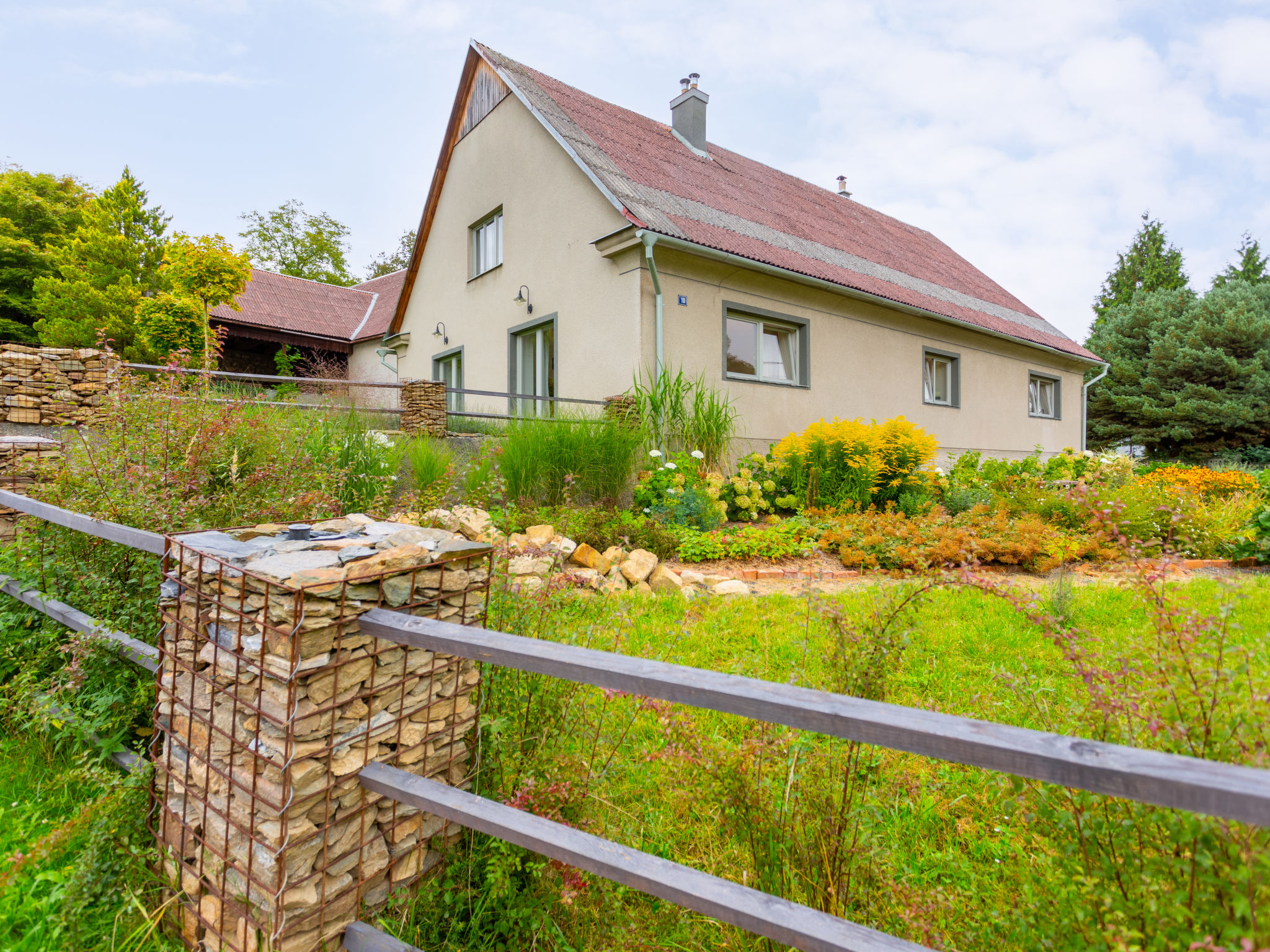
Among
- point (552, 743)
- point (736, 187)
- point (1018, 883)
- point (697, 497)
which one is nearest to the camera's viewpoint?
point (1018, 883)

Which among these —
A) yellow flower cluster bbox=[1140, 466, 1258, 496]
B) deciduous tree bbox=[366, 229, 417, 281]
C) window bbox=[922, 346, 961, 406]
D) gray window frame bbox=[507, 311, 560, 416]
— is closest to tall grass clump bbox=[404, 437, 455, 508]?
gray window frame bbox=[507, 311, 560, 416]

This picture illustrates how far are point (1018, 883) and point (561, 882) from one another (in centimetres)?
110

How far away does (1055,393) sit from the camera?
14.7m

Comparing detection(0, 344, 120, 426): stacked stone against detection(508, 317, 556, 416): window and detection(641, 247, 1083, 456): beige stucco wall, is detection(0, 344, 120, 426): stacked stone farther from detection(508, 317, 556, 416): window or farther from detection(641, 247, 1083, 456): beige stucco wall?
detection(641, 247, 1083, 456): beige stucco wall

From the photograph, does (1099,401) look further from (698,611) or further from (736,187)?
(698,611)

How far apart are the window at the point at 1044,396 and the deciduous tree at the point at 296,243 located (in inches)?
1166

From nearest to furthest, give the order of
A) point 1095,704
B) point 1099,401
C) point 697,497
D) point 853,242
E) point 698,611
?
point 1095,704, point 698,611, point 697,497, point 853,242, point 1099,401

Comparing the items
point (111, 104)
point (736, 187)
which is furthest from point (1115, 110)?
point (111, 104)

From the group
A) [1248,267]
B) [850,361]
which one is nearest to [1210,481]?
[850,361]

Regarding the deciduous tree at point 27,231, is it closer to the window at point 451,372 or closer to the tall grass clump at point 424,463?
the window at point 451,372

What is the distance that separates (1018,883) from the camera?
145 centimetres

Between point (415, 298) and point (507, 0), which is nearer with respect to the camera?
point (507, 0)

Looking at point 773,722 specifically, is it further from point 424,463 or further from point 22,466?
point 424,463

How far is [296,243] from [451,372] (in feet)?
80.2
